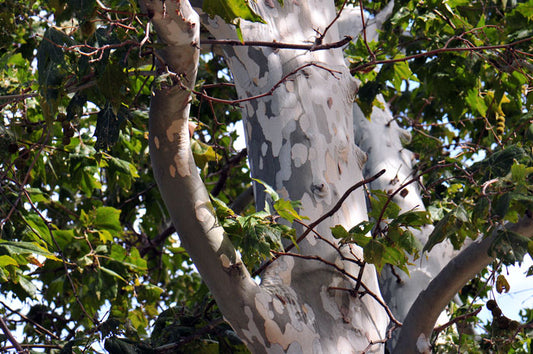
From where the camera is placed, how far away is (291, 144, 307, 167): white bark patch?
109 inches

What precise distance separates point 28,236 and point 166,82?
184cm

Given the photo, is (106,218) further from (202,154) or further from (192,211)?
(192,211)

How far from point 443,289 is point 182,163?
38.7 inches

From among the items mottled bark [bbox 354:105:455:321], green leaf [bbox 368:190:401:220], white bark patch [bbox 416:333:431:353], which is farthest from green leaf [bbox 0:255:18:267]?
mottled bark [bbox 354:105:455:321]

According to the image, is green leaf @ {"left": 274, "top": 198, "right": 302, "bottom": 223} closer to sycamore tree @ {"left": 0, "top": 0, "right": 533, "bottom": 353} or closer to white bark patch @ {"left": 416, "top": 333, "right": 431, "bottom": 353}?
sycamore tree @ {"left": 0, "top": 0, "right": 533, "bottom": 353}

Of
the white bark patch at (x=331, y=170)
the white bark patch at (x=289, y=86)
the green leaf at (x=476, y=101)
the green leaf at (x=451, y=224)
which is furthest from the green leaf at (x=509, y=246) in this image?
the green leaf at (x=476, y=101)

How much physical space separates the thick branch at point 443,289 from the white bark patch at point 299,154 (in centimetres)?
71

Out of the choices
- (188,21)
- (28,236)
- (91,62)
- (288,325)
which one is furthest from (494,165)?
(28,236)

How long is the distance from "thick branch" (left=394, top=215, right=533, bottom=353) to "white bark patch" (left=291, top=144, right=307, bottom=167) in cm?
71

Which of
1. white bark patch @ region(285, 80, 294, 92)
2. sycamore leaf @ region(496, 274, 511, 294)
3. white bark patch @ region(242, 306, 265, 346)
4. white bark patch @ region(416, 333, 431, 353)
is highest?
white bark patch @ region(285, 80, 294, 92)

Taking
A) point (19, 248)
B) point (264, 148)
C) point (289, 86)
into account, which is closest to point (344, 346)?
point (264, 148)

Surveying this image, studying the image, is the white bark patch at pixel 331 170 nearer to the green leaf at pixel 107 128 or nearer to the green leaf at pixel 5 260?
the green leaf at pixel 107 128

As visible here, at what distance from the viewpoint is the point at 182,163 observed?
7.56ft

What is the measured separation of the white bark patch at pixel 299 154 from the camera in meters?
2.76
